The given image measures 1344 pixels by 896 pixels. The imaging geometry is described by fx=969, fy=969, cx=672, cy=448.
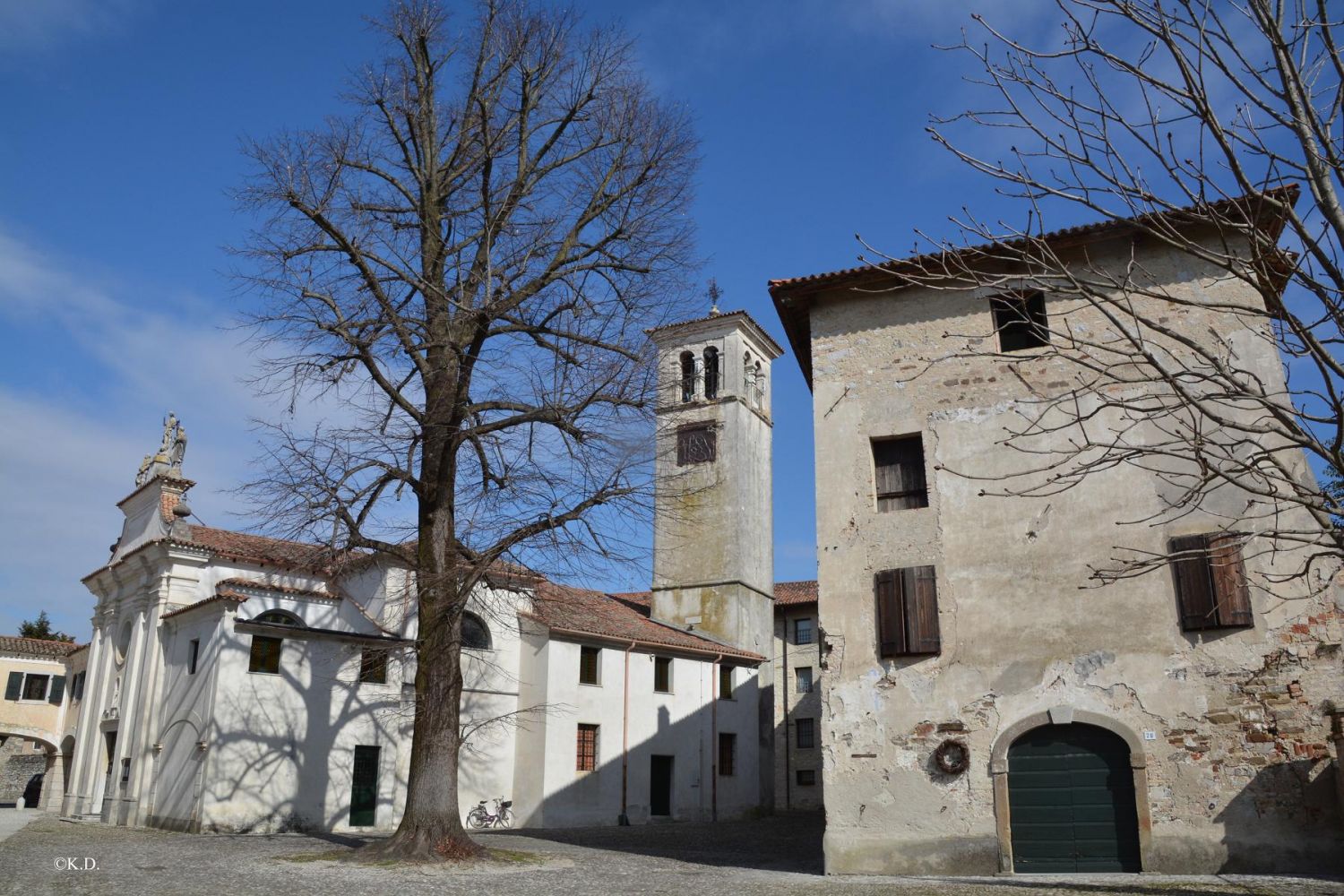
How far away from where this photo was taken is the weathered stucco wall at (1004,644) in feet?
36.5

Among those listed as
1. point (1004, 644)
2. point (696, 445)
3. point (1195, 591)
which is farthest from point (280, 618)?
point (1195, 591)

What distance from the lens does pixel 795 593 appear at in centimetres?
3894

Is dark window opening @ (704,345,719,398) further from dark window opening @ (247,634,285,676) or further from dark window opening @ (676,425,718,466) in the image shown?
dark window opening @ (247,634,285,676)

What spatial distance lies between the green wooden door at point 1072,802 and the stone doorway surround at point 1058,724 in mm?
85

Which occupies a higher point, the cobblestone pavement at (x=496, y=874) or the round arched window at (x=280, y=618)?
the round arched window at (x=280, y=618)

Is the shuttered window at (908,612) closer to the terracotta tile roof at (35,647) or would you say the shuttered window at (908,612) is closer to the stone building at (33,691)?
the stone building at (33,691)

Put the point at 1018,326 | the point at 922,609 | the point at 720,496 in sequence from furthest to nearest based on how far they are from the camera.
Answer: the point at 720,496 < the point at 1018,326 < the point at 922,609

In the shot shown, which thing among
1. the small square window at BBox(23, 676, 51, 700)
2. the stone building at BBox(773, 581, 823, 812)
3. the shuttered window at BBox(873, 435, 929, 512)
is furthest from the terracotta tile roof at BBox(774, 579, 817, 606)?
the small square window at BBox(23, 676, 51, 700)

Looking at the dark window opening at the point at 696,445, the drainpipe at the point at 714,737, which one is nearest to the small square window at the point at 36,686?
the dark window opening at the point at 696,445

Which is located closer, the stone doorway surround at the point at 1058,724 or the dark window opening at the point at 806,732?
the stone doorway surround at the point at 1058,724

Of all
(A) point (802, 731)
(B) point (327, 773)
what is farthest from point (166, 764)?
(A) point (802, 731)

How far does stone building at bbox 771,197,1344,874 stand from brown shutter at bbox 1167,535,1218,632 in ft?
0.07

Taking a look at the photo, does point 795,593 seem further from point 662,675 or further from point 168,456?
point 168,456

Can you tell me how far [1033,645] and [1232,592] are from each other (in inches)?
92.7
